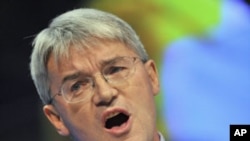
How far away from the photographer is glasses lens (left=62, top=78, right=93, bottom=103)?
1.55 meters

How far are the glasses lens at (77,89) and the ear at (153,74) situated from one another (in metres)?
0.24

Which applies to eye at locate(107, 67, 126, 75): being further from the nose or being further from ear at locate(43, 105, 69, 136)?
ear at locate(43, 105, 69, 136)

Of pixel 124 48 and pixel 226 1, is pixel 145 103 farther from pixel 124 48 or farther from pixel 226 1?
pixel 226 1

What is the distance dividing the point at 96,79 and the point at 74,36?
0.58 feet

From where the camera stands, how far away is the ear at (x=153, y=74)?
64.5 inches

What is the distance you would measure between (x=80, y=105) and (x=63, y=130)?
0.13 m

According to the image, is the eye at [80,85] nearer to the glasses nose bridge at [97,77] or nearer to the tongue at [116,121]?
the glasses nose bridge at [97,77]

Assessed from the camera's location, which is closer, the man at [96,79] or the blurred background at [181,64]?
the man at [96,79]

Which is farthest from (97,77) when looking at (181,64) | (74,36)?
(181,64)

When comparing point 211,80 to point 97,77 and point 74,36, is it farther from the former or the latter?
point 74,36

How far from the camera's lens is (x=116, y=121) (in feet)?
5.14

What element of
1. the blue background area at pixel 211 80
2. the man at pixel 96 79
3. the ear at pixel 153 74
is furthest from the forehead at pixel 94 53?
the blue background area at pixel 211 80

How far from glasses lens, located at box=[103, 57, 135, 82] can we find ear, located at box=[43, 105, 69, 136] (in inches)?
10.0

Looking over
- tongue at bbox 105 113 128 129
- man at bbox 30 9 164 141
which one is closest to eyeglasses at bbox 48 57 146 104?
man at bbox 30 9 164 141
